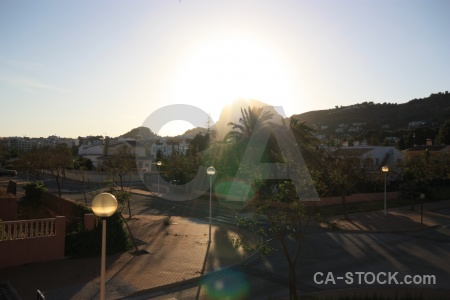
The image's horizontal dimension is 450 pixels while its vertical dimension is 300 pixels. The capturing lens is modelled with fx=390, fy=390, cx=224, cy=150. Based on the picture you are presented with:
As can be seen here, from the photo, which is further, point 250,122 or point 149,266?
point 250,122

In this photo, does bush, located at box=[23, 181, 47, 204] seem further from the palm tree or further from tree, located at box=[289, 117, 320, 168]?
tree, located at box=[289, 117, 320, 168]

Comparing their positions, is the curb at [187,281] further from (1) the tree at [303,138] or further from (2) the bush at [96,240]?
(1) the tree at [303,138]

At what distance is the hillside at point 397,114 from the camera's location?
11862 cm

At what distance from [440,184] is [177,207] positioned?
1315 inches

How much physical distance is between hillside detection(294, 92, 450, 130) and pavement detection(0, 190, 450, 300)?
345ft

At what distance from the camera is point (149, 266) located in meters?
13.6

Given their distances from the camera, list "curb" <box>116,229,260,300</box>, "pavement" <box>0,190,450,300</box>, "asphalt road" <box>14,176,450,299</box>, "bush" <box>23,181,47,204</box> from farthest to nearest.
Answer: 1. "bush" <box>23,181,47,204</box>
2. "asphalt road" <box>14,176,450,299</box>
3. "pavement" <box>0,190,450,300</box>
4. "curb" <box>116,229,260,300</box>

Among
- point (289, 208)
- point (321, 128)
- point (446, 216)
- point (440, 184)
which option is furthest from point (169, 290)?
point (321, 128)

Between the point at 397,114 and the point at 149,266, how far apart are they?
130 m

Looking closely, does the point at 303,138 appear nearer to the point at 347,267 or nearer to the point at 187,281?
the point at 347,267

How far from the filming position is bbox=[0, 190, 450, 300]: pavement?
11133mm

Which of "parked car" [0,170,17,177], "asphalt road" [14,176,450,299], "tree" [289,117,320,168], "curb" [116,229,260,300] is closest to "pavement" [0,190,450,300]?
"curb" [116,229,260,300]

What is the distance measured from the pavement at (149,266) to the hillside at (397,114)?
105 metres

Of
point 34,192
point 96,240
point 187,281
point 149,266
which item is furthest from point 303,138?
point 187,281
